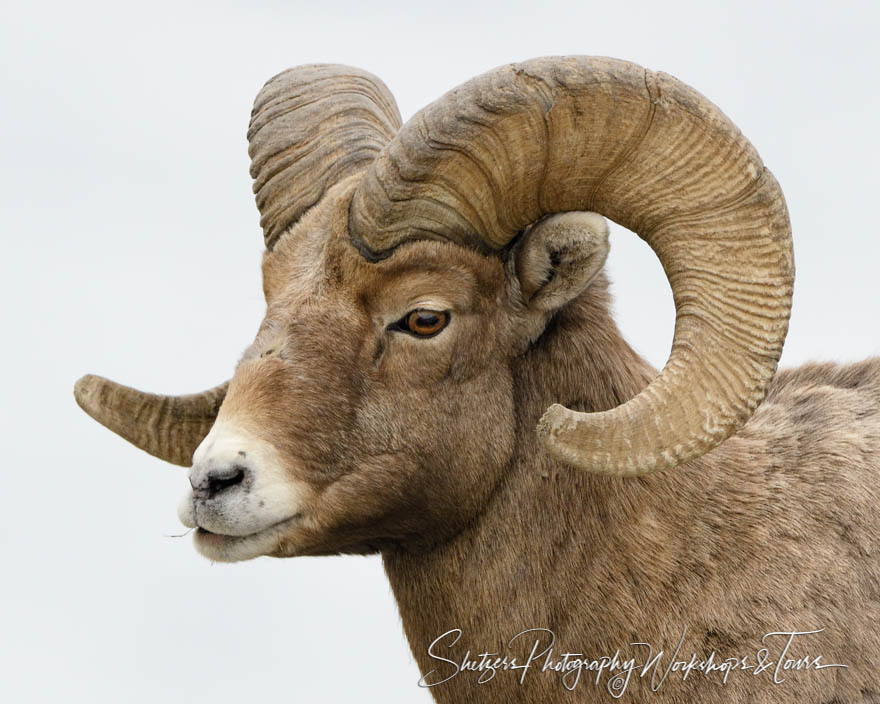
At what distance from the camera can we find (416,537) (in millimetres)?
7598

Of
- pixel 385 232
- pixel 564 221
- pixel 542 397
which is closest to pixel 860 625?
pixel 542 397

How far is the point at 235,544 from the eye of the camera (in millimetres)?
6820

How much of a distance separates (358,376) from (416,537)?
103 centimetres

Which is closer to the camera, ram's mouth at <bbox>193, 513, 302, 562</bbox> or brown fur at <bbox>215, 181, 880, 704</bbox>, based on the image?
ram's mouth at <bbox>193, 513, 302, 562</bbox>

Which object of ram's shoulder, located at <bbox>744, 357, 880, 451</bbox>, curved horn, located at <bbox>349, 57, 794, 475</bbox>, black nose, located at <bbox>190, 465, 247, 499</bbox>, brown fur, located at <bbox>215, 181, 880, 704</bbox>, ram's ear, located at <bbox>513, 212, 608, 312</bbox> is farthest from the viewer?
ram's shoulder, located at <bbox>744, 357, 880, 451</bbox>

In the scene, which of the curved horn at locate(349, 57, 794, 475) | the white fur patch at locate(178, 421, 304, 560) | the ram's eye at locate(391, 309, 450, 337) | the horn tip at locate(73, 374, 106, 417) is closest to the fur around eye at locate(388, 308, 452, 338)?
the ram's eye at locate(391, 309, 450, 337)

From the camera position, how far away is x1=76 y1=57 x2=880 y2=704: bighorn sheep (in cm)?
688

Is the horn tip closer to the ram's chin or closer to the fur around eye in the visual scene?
the ram's chin

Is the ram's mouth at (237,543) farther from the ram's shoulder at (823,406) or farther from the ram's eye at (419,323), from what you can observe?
the ram's shoulder at (823,406)

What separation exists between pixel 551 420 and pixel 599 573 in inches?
54.0

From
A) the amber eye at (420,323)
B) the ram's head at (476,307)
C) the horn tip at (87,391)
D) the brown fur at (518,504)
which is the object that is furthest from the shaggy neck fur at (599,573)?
the horn tip at (87,391)

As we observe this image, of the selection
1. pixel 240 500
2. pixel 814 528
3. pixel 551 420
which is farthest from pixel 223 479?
pixel 814 528

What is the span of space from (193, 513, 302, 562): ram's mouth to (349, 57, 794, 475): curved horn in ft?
4.82

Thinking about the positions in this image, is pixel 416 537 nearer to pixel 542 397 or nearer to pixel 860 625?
pixel 542 397
